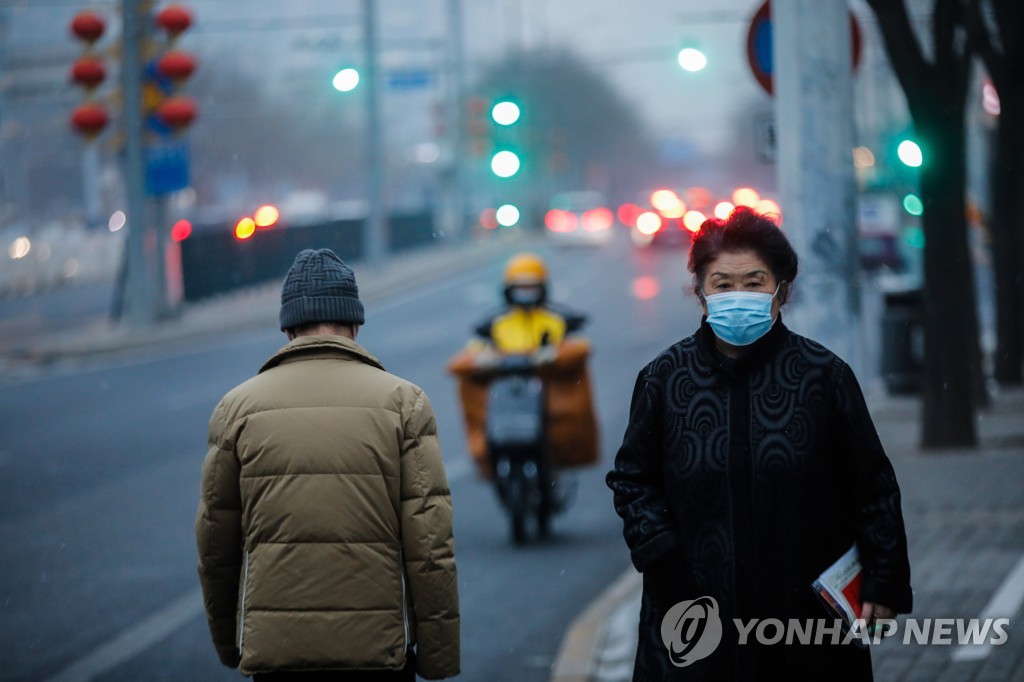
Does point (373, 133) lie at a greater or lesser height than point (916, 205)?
greater

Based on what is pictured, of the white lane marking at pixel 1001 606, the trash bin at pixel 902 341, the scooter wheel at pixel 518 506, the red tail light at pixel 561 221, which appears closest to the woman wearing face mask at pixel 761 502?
the white lane marking at pixel 1001 606

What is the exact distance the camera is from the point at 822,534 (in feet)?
12.1

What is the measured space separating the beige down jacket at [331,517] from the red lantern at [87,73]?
17688mm

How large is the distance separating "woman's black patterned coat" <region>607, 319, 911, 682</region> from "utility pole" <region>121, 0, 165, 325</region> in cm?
2367

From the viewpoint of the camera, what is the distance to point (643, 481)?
3.88 metres

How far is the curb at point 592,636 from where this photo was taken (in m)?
6.70

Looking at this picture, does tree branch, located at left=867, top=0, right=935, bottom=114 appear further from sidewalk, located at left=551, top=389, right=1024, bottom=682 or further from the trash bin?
the trash bin

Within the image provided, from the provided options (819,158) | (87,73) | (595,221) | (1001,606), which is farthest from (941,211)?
(595,221)

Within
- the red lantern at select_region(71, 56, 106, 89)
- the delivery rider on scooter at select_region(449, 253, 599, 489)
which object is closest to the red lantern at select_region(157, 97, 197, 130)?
the red lantern at select_region(71, 56, 106, 89)

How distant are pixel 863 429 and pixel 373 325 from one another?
25388 millimetres

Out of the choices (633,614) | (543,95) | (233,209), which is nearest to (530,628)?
(633,614)

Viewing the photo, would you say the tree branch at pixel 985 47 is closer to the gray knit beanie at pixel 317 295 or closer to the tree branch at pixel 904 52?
the tree branch at pixel 904 52

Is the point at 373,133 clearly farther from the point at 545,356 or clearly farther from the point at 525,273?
the point at 545,356

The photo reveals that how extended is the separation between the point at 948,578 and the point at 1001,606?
0.66 m
